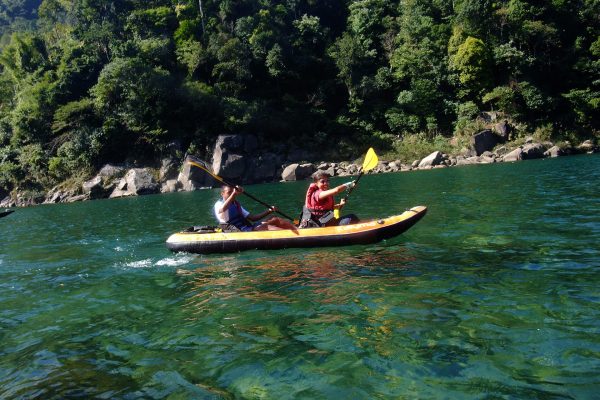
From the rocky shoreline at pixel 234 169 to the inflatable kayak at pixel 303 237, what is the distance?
24.1 metres

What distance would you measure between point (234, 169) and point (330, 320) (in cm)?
3128

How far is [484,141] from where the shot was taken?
33.9m

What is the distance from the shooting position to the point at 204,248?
973cm

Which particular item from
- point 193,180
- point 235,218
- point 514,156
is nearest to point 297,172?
point 193,180

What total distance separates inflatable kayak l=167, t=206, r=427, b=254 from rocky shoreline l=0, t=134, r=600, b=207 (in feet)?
79.0

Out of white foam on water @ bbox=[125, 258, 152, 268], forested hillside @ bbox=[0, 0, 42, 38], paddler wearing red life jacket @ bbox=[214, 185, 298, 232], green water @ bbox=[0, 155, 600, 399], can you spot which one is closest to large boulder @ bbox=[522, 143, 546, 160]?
green water @ bbox=[0, 155, 600, 399]

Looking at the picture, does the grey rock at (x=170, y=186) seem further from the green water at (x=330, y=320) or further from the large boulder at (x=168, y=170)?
the green water at (x=330, y=320)

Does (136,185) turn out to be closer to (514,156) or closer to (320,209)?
(514,156)

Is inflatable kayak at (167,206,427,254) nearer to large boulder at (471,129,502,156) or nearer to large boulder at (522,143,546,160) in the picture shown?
large boulder at (522,143,546,160)

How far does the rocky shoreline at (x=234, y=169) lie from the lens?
108 ft

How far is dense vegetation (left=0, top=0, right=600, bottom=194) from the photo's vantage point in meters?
37.3

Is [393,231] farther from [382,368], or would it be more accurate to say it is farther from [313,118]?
[313,118]

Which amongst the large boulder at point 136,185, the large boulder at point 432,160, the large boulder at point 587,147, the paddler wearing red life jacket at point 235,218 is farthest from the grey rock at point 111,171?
the large boulder at point 587,147

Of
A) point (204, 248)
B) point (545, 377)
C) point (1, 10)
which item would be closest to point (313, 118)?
point (204, 248)
